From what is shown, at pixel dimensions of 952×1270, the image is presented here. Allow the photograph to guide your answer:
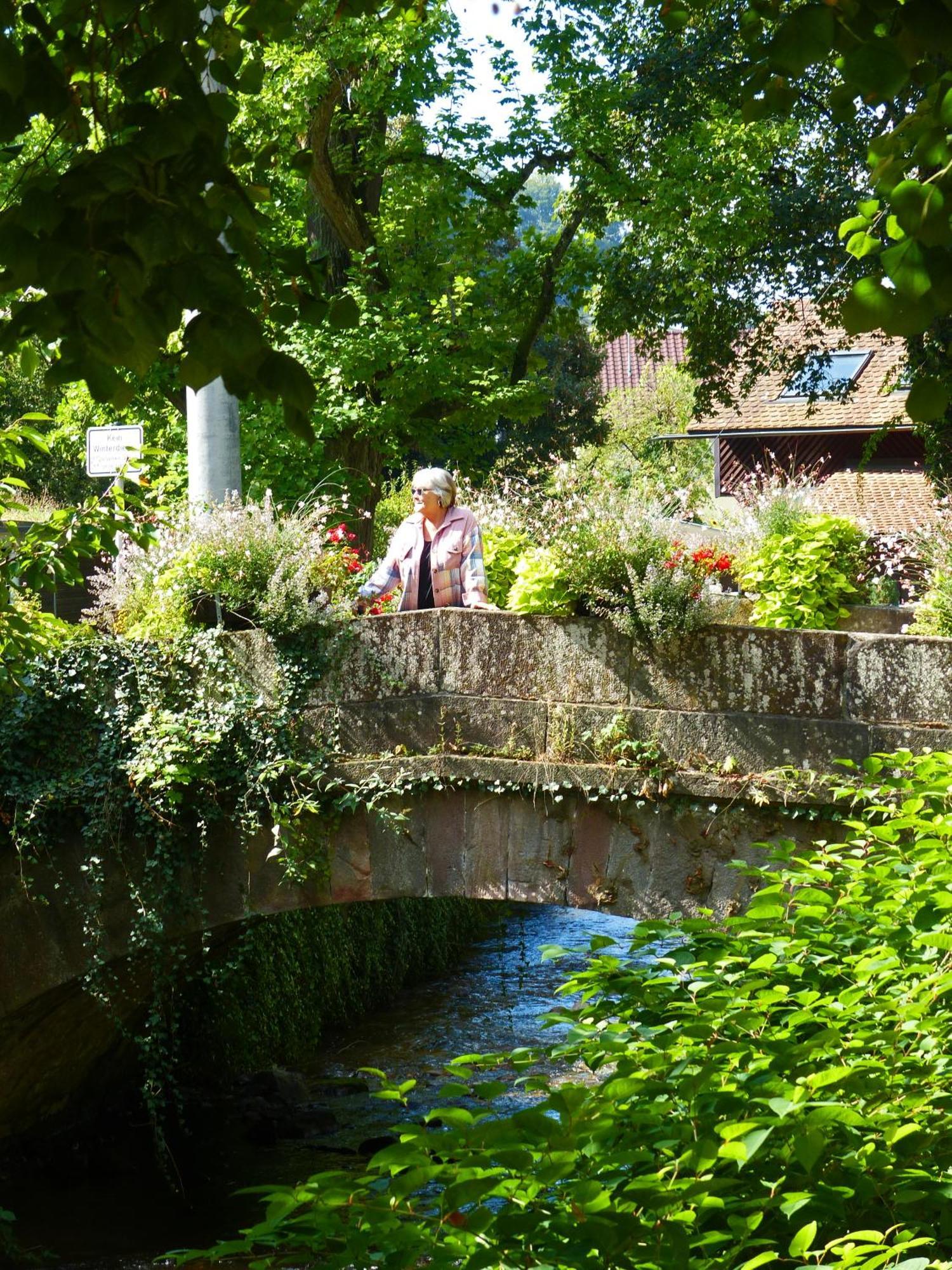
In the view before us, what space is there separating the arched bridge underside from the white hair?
2.74 feet

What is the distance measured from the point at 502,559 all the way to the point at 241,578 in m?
1.37

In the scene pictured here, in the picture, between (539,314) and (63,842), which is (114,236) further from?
(539,314)

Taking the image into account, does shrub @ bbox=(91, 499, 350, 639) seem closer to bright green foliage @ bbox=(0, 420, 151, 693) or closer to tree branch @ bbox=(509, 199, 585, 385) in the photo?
bright green foliage @ bbox=(0, 420, 151, 693)

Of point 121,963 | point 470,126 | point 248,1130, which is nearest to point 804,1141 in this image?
point 121,963

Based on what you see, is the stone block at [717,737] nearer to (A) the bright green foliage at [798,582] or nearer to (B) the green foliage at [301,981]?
(A) the bright green foliage at [798,582]

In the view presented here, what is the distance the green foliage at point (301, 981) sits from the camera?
9.12 metres

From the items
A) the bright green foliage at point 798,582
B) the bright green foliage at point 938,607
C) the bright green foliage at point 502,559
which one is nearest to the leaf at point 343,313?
the bright green foliage at point 938,607

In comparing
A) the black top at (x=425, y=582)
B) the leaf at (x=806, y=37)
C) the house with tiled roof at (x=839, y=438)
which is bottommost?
the black top at (x=425, y=582)

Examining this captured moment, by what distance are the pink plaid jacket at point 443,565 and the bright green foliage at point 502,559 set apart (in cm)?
28

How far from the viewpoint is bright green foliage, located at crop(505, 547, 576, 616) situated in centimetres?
596

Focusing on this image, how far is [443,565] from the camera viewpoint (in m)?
6.73

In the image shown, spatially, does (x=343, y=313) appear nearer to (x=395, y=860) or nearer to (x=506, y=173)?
(x=395, y=860)

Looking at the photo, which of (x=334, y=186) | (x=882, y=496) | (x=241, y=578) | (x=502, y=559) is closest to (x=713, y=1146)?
(x=241, y=578)

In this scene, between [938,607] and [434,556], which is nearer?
[938,607]
